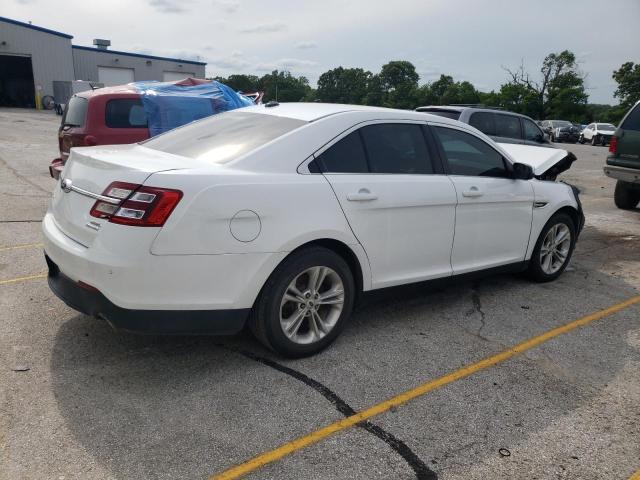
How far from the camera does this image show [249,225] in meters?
2.96

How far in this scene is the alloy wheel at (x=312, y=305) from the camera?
10.8 feet

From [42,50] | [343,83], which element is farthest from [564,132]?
[343,83]

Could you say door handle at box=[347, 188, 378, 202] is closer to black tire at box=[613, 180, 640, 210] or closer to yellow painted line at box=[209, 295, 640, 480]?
yellow painted line at box=[209, 295, 640, 480]

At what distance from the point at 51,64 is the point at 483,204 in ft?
149

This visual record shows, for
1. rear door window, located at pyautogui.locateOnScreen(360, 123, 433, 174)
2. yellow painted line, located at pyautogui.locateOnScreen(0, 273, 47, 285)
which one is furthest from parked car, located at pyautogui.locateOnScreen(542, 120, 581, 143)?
yellow painted line, located at pyautogui.locateOnScreen(0, 273, 47, 285)

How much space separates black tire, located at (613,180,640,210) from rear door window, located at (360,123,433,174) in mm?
7586

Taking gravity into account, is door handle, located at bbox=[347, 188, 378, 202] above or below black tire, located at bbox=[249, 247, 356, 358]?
above

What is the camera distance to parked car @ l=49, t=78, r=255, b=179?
26.0ft

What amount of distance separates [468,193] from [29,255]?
4.32 m

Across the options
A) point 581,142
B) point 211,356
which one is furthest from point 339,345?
point 581,142

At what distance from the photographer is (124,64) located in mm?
47312

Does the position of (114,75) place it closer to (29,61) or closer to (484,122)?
(29,61)

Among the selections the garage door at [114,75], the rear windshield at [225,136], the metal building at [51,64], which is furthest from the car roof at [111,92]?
the garage door at [114,75]

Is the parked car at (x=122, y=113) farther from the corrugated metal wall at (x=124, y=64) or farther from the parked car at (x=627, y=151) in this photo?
the corrugated metal wall at (x=124, y=64)
